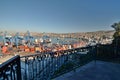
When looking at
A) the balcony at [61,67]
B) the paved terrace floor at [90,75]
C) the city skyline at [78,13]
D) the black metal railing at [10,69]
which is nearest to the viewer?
the black metal railing at [10,69]

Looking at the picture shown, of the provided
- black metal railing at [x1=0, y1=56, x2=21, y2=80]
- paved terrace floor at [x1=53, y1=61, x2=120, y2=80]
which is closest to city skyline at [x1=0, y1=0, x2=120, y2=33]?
paved terrace floor at [x1=53, y1=61, x2=120, y2=80]

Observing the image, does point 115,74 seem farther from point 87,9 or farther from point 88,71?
point 87,9

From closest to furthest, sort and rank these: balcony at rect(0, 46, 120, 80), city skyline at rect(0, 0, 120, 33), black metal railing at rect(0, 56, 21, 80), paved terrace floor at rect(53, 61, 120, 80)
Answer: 1. black metal railing at rect(0, 56, 21, 80)
2. balcony at rect(0, 46, 120, 80)
3. paved terrace floor at rect(53, 61, 120, 80)
4. city skyline at rect(0, 0, 120, 33)

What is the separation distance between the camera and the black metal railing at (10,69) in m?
1.49

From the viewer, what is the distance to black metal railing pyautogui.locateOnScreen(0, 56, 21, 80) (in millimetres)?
1487

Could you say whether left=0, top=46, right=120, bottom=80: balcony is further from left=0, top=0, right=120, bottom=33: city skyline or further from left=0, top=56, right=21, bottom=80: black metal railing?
left=0, top=0, right=120, bottom=33: city skyline

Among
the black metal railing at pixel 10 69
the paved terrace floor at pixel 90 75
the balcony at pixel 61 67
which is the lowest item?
the paved terrace floor at pixel 90 75

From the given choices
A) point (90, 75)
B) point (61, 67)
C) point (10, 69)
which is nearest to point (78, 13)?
point (61, 67)

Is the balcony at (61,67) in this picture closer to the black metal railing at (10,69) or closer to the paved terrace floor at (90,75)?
the paved terrace floor at (90,75)

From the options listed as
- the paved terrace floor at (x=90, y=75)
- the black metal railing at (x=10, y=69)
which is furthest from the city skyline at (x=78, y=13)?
the black metal railing at (x=10, y=69)

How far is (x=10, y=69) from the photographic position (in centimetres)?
176

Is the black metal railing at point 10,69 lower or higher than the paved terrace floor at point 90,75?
higher

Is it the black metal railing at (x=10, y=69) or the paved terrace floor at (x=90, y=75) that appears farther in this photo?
the paved terrace floor at (x=90, y=75)

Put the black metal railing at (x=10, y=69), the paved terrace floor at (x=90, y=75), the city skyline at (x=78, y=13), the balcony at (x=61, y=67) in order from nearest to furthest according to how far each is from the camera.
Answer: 1. the black metal railing at (x=10, y=69)
2. the balcony at (x=61, y=67)
3. the paved terrace floor at (x=90, y=75)
4. the city skyline at (x=78, y=13)
